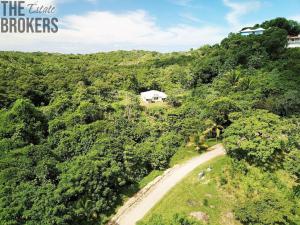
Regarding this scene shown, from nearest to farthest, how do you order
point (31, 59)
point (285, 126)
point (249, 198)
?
1. point (249, 198)
2. point (285, 126)
3. point (31, 59)

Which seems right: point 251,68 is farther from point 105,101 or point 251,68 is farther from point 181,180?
point 181,180

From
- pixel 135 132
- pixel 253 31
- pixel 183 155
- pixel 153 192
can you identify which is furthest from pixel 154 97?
pixel 253 31

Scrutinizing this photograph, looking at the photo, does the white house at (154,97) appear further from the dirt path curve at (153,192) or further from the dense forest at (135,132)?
the dirt path curve at (153,192)

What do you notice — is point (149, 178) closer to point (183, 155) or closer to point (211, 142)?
point (183, 155)

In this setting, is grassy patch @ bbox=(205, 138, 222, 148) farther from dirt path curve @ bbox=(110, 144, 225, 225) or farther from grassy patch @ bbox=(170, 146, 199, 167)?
grassy patch @ bbox=(170, 146, 199, 167)

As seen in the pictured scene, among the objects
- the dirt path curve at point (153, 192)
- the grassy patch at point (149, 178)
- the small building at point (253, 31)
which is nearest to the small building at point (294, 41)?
the small building at point (253, 31)

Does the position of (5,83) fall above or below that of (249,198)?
above

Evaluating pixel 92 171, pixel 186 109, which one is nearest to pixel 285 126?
pixel 186 109
